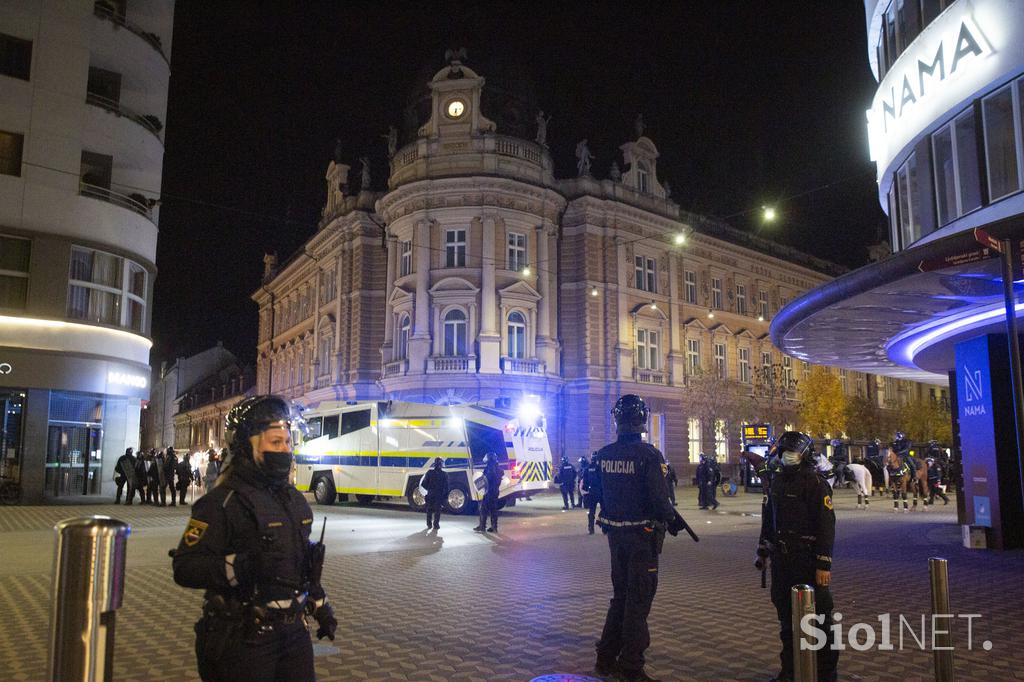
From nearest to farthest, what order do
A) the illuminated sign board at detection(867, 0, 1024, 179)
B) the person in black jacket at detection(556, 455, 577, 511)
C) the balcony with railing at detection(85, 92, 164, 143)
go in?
the illuminated sign board at detection(867, 0, 1024, 179), the balcony with railing at detection(85, 92, 164, 143), the person in black jacket at detection(556, 455, 577, 511)

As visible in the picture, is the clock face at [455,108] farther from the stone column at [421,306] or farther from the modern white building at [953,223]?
the modern white building at [953,223]

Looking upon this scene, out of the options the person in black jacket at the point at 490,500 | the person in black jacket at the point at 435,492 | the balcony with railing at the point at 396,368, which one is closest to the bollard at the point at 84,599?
the person in black jacket at the point at 435,492

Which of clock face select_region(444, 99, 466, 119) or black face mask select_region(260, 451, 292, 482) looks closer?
black face mask select_region(260, 451, 292, 482)

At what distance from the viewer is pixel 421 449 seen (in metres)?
23.5

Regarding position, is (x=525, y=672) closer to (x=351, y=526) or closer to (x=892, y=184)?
(x=351, y=526)

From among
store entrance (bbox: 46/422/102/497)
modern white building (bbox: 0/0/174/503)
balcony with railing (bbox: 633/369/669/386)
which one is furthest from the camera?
balcony with railing (bbox: 633/369/669/386)

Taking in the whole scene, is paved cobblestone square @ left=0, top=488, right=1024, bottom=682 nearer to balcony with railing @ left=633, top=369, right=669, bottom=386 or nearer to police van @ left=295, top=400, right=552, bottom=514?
police van @ left=295, top=400, right=552, bottom=514

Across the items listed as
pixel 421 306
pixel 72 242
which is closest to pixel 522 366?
pixel 421 306

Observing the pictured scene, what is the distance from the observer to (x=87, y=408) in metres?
23.8

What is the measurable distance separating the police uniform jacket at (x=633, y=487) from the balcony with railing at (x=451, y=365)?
1094 inches

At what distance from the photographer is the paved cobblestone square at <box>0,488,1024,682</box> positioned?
636cm

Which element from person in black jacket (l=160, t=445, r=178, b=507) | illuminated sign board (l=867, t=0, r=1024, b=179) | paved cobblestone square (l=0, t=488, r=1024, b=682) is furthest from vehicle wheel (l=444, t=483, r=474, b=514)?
illuminated sign board (l=867, t=0, r=1024, b=179)

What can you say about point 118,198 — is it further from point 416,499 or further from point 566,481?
point 566,481

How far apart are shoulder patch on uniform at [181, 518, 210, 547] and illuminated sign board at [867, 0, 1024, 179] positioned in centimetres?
1446
